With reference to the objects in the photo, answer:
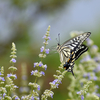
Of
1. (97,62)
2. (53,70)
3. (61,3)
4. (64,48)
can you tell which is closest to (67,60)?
(64,48)

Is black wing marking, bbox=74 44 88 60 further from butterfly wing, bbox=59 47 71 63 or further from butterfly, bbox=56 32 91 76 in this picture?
butterfly wing, bbox=59 47 71 63

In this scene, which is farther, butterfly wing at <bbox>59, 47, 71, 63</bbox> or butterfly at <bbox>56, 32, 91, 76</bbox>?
butterfly wing at <bbox>59, 47, 71, 63</bbox>

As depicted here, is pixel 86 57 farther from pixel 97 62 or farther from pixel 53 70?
pixel 53 70

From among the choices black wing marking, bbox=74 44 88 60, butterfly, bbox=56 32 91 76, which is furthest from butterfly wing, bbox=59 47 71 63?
black wing marking, bbox=74 44 88 60

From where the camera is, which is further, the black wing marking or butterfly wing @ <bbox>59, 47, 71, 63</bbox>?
butterfly wing @ <bbox>59, 47, 71, 63</bbox>

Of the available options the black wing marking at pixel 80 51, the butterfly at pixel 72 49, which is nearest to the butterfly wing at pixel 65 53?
the butterfly at pixel 72 49

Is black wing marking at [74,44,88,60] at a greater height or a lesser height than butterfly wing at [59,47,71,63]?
lesser

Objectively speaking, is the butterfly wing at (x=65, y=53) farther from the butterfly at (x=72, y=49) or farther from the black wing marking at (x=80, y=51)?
the black wing marking at (x=80, y=51)

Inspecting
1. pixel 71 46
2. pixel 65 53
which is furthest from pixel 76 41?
pixel 65 53

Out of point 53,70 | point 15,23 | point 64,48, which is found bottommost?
point 64,48
